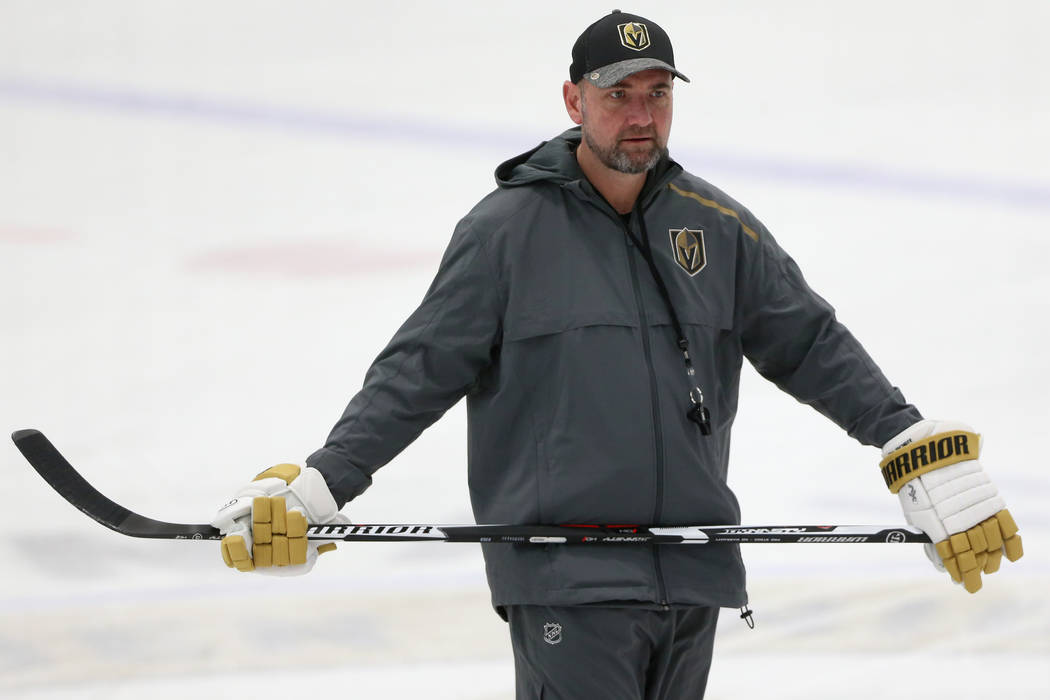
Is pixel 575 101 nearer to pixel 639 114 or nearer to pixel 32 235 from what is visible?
pixel 639 114

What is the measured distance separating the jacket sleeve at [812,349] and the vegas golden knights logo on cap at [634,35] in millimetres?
292

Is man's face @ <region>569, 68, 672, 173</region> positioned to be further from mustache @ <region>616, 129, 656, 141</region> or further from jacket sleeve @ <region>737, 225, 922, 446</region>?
jacket sleeve @ <region>737, 225, 922, 446</region>

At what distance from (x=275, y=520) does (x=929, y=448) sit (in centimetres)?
81

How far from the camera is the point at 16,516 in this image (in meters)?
3.06

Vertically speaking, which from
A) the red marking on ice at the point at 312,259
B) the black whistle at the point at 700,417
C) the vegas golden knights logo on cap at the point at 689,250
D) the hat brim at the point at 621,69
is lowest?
the black whistle at the point at 700,417

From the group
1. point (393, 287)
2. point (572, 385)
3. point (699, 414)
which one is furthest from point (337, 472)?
point (393, 287)

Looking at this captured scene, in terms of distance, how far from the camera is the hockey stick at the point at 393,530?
5.55ft

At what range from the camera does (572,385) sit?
1.72 metres

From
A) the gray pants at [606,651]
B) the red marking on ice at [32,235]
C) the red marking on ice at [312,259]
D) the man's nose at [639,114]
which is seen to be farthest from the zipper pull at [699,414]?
the red marking on ice at [32,235]

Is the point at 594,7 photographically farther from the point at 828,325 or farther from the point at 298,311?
the point at 828,325

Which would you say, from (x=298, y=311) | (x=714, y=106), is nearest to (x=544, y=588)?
(x=298, y=311)

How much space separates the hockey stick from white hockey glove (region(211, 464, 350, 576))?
0.02 meters

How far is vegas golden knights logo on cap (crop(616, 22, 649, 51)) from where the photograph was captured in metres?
1.78

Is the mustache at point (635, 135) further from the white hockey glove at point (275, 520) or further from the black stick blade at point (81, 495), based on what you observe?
the black stick blade at point (81, 495)
